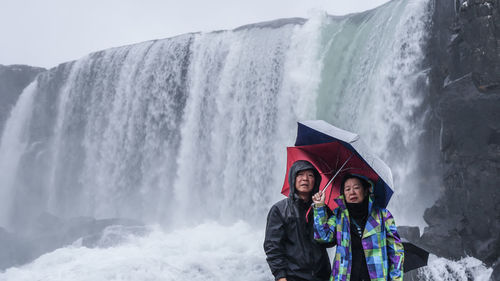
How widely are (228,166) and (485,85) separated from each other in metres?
9.21

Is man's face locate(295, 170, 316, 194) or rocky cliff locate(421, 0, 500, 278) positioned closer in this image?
man's face locate(295, 170, 316, 194)

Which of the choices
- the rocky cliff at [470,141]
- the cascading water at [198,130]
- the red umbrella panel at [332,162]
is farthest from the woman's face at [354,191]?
the cascading water at [198,130]

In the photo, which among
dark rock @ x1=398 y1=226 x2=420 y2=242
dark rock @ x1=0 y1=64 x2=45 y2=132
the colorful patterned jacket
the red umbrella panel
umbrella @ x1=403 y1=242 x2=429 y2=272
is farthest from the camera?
dark rock @ x1=0 y1=64 x2=45 y2=132

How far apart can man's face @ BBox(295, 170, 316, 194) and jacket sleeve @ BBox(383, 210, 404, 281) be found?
45 centimetres

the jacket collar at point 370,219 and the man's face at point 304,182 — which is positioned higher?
the man's face at point 304,182

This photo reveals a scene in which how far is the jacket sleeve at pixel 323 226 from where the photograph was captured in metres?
2.48

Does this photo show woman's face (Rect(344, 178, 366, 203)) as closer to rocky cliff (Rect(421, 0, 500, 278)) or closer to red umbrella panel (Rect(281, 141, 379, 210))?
red umbrella panel (Rect(281, 141, 379, 210))

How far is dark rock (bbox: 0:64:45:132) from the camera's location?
2650 centimetres

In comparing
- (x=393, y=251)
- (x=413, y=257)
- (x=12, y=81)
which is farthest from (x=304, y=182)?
(x=12, y=81)

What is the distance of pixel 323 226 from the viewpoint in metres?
2.48

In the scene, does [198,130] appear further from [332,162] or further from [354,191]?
[354,191]

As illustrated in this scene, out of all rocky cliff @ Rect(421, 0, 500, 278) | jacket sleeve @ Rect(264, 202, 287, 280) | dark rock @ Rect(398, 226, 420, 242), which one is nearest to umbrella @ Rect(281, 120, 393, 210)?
jacket sleeve @ Rect(264, 202, 287, 280)

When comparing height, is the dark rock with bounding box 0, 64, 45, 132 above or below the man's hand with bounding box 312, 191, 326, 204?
above

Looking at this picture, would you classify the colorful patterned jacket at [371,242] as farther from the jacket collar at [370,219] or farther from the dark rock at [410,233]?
the dark rock at [410,233]
